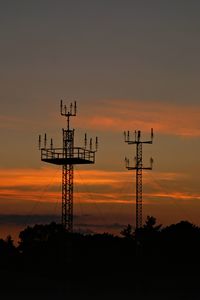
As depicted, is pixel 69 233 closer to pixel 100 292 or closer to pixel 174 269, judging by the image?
pixel 100 292

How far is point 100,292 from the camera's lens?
54.1 metres

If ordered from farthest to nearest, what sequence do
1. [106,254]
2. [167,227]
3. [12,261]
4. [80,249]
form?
[167,227] < [80,249] < [106,254] < [12,261]

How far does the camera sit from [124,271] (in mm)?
61094

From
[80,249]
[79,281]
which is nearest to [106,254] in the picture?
[80,249]

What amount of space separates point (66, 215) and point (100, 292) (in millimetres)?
5728

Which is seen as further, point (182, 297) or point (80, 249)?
point (80, 249)

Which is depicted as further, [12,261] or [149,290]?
[12,261]

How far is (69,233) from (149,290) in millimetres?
6759

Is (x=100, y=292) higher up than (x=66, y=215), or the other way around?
(x=66, y=215)

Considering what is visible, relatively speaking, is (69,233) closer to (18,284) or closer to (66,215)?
(66,215)

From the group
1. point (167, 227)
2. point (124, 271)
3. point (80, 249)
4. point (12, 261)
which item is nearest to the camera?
point (124, 271)

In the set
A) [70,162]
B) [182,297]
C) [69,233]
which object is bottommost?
[182,297]

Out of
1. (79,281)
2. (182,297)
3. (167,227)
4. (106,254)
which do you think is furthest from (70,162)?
(167,227)

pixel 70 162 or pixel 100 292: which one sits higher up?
pixel 70 162
